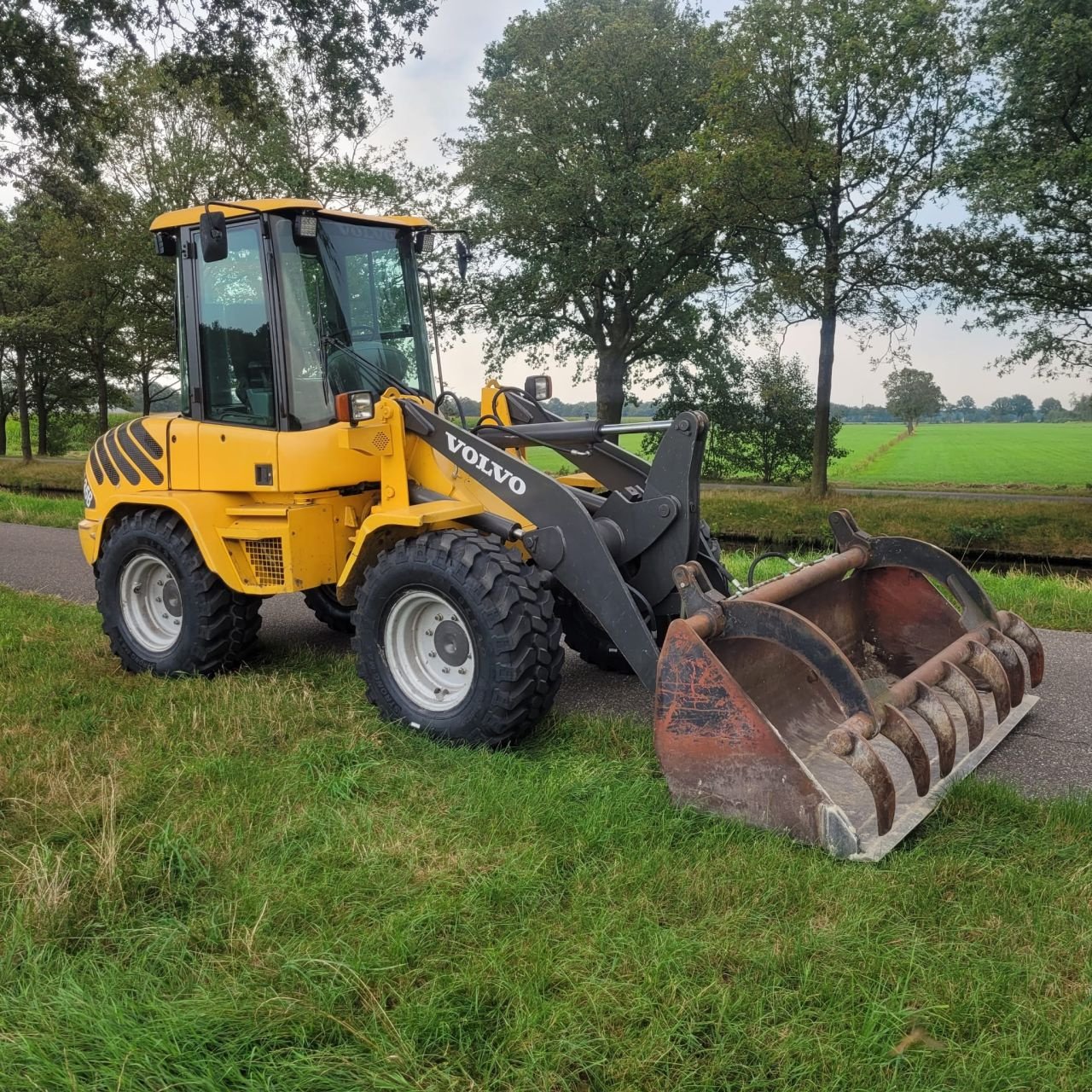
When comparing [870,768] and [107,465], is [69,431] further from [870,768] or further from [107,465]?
[870,768]

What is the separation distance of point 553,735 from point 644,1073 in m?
2.48

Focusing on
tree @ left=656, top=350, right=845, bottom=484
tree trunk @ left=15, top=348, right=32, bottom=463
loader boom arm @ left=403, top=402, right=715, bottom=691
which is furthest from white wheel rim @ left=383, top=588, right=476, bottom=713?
tree trunk @ left=15, top=348, right=32, bottom=463

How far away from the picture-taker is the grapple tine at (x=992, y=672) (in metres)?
4.57

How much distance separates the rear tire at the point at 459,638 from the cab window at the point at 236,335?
4.64 ft

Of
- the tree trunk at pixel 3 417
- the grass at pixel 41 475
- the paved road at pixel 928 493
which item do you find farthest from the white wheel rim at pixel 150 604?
the tree trunk at pixel 3 417

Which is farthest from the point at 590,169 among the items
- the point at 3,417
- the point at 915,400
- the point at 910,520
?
the point at 915,400

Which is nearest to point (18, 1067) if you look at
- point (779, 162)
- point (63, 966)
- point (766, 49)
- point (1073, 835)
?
point (63, 966)

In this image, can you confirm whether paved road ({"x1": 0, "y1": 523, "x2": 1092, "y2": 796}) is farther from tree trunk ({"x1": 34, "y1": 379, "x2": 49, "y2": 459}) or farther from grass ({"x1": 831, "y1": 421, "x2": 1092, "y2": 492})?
tree trunk ({"x1": 34, "y1": 379, "x2": 49, "y2": 459})

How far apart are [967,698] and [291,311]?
3.93 m

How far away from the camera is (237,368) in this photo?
18.9ft

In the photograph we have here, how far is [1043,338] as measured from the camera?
19.3 metres

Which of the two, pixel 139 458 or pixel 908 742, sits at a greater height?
pixel 139 458

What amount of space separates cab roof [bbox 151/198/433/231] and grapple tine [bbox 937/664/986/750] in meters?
3.87

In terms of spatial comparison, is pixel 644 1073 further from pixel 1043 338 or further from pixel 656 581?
pixel 1043 338
